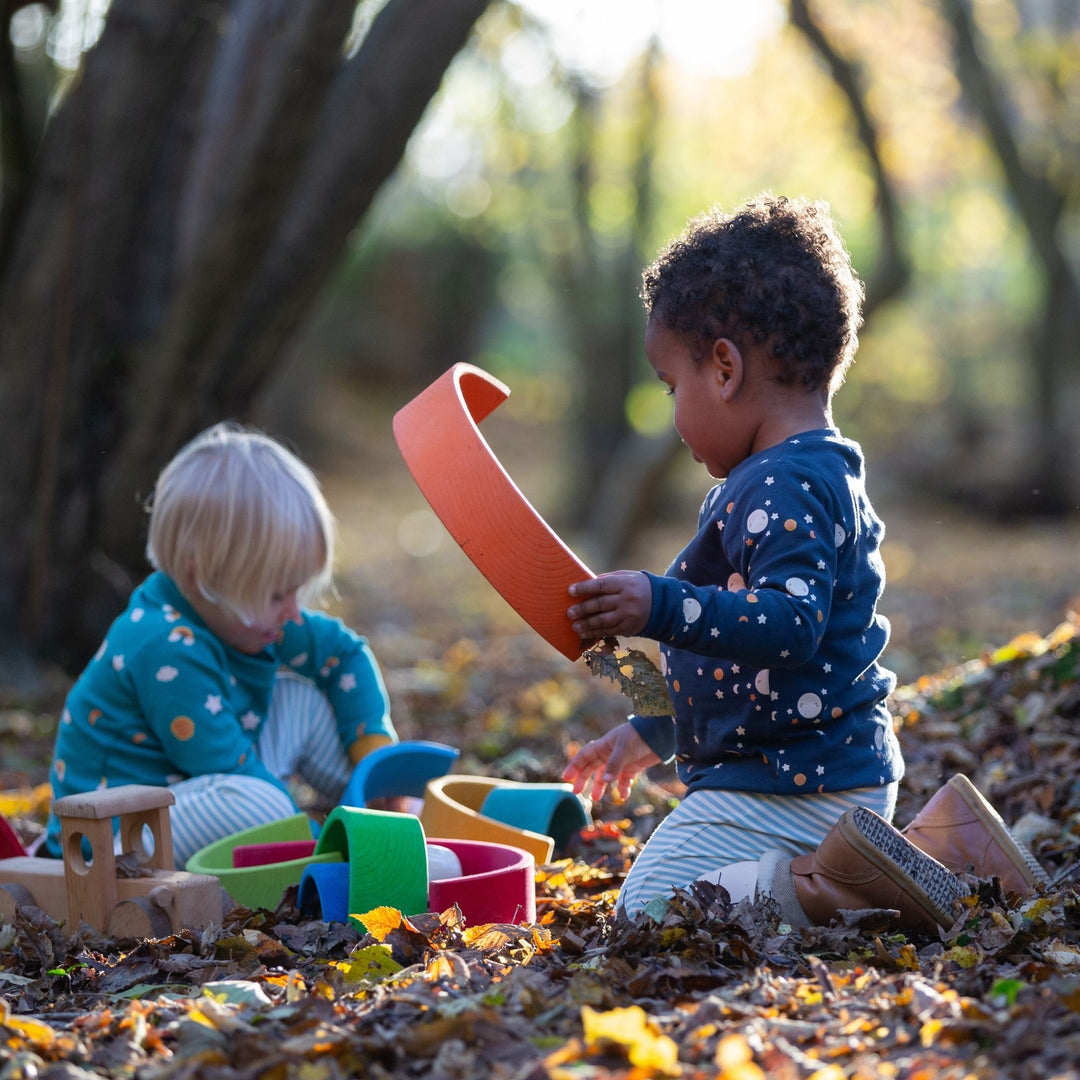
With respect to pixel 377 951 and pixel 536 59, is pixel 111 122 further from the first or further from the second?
pixel 536 59

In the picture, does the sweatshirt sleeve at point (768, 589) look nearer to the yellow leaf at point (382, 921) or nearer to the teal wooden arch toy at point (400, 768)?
the yellow leaf at point (382, 921)

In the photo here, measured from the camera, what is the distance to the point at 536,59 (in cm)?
1616

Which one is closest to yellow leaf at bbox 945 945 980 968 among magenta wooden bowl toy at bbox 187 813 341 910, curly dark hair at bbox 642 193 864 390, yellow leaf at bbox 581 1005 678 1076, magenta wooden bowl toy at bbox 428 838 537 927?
yellow leaf at bbox 581 1005 678 1076

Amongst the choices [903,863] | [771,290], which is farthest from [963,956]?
[771,290]

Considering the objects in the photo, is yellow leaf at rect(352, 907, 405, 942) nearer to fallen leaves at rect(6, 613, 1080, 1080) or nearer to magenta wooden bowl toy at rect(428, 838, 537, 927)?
fallen leaves at rect(6, 613, 1080, 1080)

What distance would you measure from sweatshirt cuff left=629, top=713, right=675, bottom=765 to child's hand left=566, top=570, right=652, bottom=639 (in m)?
0.61

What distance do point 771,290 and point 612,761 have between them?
3.84 feet

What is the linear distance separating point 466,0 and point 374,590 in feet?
23.6

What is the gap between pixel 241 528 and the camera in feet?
11.5

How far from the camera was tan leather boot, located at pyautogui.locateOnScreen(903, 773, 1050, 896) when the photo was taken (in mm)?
2861

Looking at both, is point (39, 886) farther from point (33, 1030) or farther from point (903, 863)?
point (903, 863)

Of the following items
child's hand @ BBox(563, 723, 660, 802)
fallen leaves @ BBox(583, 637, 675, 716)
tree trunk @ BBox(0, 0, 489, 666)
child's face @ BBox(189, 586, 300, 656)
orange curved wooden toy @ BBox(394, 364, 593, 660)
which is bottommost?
child's hand @ BBox(563, 723, 660, 802)

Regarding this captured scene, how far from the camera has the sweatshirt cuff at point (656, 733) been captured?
305 cm

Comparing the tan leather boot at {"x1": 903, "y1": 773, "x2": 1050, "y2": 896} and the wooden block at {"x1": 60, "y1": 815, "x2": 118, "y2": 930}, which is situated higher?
the wooden block at {"x1": 60, "y1": 815, "x2": 118, "y2": 930}
